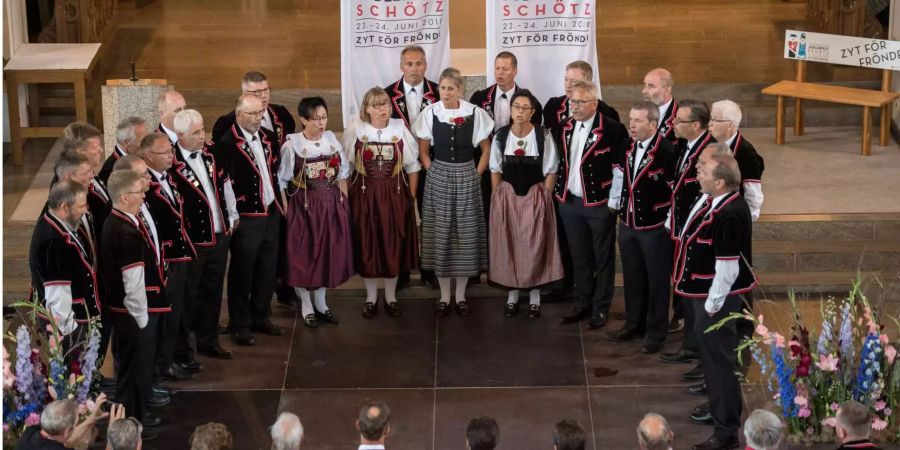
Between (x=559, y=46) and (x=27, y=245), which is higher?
(x=559, y=46)

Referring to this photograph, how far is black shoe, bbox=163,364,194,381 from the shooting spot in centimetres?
646

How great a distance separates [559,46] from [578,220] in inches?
45.3

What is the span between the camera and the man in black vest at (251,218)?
6.48m

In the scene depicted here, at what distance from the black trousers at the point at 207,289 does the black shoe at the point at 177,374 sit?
0.23 metres

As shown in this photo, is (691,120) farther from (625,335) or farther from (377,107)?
(377,107)

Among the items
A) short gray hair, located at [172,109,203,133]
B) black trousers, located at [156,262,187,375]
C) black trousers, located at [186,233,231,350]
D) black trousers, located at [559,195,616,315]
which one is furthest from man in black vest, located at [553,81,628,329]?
black trousers, located at [156,262,187,375]

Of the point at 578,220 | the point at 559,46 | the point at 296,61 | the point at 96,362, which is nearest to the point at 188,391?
the point at 96,362

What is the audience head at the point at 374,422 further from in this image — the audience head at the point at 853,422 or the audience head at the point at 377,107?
the audience head at the point at 377,107

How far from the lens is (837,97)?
9.04 metres

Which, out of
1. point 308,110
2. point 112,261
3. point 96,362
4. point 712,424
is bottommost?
point 712,424

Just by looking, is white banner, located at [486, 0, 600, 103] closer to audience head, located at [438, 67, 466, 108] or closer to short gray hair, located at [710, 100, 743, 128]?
audience head, located at [438, 67, 466, 108]

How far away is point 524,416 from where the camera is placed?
607cm

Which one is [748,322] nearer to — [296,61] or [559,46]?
[559,46]

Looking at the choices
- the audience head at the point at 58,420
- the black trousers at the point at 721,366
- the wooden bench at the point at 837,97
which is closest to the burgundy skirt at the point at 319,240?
the black trousers at the point at 721,366
